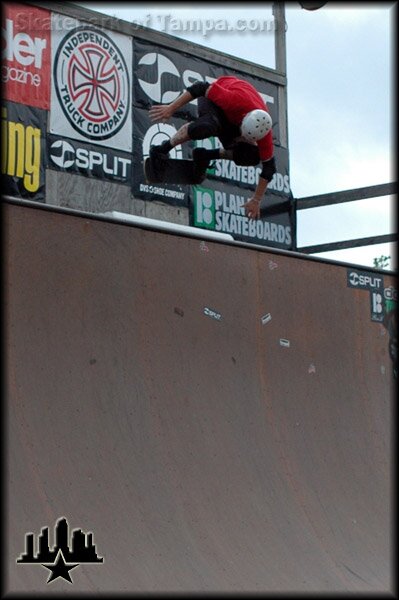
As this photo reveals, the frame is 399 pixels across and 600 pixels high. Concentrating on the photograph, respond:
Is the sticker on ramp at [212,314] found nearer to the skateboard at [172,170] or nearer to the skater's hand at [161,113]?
the skateboard at [172,170]

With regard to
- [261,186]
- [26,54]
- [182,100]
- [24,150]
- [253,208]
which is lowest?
[253,208]

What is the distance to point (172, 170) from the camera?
298 inches

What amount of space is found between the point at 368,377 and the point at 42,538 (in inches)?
160

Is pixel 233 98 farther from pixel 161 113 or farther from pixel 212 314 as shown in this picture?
pixel 212 314

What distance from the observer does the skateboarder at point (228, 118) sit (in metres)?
6.98

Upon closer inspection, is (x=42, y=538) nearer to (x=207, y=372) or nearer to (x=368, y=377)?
(x=207, y=372)

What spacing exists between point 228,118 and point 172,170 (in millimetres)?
703

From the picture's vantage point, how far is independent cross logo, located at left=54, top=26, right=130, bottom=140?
1091 centimetres

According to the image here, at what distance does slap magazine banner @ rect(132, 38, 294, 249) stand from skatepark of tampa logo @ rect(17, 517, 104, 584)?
7.11 metres

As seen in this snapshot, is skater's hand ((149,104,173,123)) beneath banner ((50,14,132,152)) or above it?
beneath

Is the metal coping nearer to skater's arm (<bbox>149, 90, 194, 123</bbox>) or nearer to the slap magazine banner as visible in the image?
skater's arm (<bbox>149, 90, 194, 123</bbox>)

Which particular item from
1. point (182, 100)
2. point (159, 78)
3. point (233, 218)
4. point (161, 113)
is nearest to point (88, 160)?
point (159, 78)

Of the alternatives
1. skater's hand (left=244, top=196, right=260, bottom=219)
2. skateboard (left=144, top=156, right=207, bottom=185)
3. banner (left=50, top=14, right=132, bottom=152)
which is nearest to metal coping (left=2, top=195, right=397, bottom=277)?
→ skater's hand (left=244, top=196, right=260, bottom=219)

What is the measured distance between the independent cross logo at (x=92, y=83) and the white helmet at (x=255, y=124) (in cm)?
437
